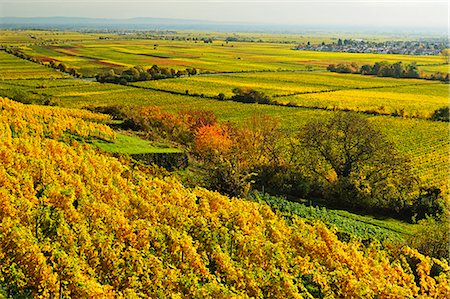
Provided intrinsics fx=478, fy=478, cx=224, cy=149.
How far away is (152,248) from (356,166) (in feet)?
Result: 70.0

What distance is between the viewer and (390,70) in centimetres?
10512

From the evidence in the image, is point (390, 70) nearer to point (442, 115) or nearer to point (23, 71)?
point (442, 115)

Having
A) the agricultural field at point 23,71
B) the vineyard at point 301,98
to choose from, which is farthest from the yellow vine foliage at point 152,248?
the agricultural field at point 23,71

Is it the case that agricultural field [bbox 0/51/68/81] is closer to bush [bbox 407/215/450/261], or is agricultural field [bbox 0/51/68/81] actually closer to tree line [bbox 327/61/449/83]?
tree line [bbox 327/61/449/83]

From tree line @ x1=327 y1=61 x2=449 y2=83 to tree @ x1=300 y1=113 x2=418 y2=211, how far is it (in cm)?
7432

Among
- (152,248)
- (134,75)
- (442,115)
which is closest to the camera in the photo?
(152,248)

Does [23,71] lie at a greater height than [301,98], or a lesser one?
greater

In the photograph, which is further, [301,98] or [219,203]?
[301,98]

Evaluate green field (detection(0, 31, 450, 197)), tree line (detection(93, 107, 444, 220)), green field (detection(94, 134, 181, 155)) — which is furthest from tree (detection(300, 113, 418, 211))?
green field (detection(94, 134, 181, 155))

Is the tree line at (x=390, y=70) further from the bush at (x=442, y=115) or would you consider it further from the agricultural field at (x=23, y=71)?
the agricultural field at (x=23, y=71)

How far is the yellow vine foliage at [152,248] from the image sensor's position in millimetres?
11570

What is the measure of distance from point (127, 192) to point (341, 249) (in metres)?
8.34

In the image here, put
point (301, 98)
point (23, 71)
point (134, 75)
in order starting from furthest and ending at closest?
1. point (23, 71)
2. point (134, 75)
3. point (301, 98)

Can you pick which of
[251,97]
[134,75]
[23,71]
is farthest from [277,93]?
[23,71]
